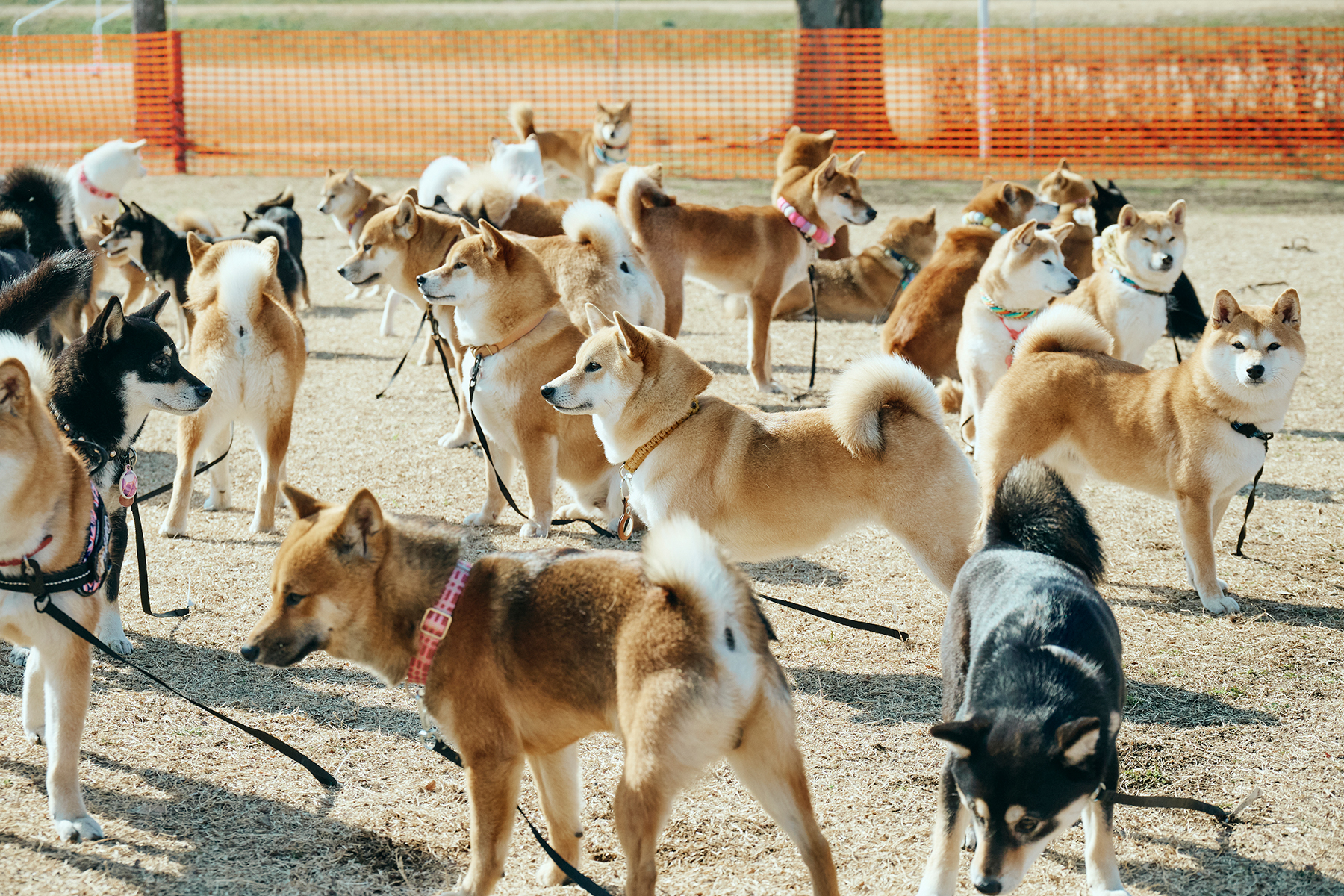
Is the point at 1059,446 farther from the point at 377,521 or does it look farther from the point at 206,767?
the point at 206,767

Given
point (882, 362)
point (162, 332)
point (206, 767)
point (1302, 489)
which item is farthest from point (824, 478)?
point (1302, 489)

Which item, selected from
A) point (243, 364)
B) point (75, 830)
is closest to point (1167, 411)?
point (243, 364)

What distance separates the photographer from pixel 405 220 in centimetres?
743

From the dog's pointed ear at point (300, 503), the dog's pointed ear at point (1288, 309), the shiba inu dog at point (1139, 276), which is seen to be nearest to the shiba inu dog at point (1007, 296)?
the shiba inu dog at point (1139, 276)

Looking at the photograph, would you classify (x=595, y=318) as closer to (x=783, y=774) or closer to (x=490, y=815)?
(x=490, y=815)

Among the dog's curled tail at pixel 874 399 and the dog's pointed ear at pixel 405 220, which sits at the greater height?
the dog's pointed ear at pixel 405 220

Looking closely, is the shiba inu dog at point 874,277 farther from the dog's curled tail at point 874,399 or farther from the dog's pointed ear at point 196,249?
the dog's curled tail at point 874,399

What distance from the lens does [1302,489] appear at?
684cm

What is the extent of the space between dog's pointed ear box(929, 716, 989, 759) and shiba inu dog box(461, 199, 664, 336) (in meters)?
4.83

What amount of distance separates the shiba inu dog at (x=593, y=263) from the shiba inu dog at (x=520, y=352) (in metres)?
0.90

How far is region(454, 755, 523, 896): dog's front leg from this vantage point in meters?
3.17

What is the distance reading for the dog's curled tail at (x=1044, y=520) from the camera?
3613 mm

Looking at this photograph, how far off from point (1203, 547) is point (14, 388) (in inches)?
195

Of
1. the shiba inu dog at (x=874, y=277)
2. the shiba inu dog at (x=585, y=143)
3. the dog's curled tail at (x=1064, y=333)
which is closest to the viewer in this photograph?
the dog's curled tail at (x=1064, y=333)
